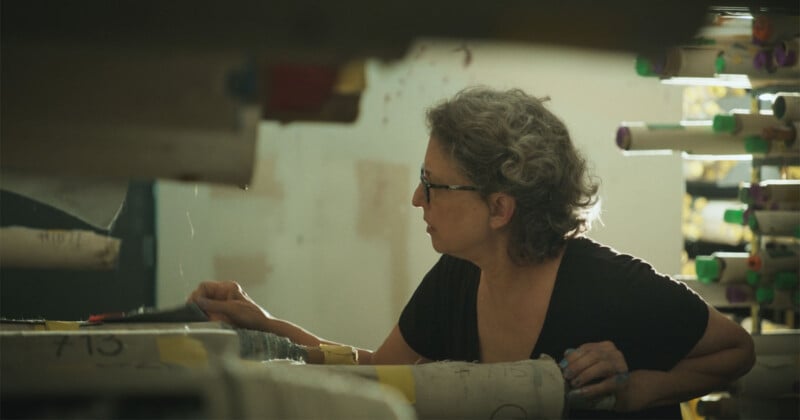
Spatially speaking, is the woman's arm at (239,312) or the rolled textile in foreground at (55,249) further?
the rolled textile in foreground at (55,249)

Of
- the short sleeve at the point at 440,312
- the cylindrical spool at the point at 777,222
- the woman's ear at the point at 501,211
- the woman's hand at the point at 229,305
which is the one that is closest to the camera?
the woman's hand at the point at 229,305

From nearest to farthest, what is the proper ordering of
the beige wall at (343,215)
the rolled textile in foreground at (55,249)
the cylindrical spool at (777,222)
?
the rolled textile in foreground at (55,249) < the cylindrical spool at (777,222) < the beige wall at (343,215)

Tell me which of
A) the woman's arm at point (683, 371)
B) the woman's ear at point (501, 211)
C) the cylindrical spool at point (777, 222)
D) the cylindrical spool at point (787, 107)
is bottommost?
the woman's arm at point (683, 371)

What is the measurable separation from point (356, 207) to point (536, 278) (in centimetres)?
116

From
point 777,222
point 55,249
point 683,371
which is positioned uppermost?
point 777,222

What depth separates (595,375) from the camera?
1266mm

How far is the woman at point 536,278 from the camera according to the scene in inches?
62.7

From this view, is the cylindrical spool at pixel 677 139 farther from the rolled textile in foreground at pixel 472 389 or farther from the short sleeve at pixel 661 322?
the rolled textile in foreground at pixel 472 389

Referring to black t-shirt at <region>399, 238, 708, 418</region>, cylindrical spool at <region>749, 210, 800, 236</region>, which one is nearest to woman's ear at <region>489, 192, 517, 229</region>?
black t-shirt at <region>399, 238, 708, 418</region>

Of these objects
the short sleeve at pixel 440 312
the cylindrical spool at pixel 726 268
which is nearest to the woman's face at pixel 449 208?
the short sleeve at pixel 440 312

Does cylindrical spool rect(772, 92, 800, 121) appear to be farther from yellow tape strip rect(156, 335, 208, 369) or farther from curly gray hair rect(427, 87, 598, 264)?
yellow tape strip rect(156, 335, 208, 369)

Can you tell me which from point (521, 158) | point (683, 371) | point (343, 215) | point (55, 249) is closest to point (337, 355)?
point (521, 158)

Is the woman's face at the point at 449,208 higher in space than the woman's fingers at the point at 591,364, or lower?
higher

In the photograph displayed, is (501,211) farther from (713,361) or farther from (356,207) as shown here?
(356,207)
